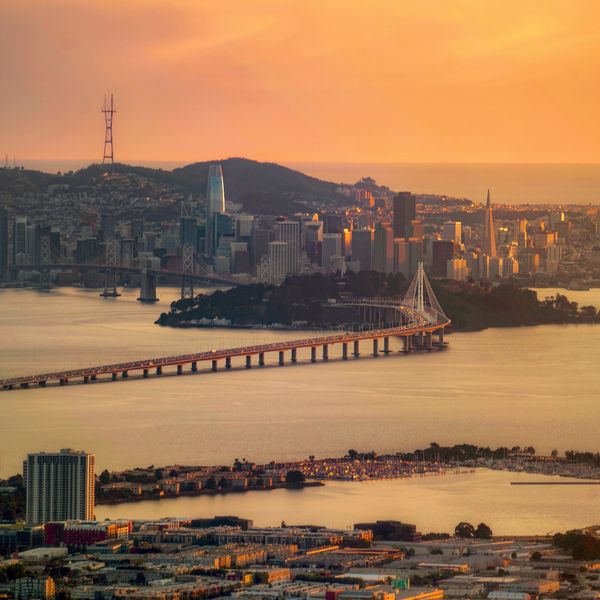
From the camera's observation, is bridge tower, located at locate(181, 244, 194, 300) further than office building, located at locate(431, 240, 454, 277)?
No

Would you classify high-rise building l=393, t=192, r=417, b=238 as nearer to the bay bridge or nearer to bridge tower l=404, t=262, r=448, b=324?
the bay bridge

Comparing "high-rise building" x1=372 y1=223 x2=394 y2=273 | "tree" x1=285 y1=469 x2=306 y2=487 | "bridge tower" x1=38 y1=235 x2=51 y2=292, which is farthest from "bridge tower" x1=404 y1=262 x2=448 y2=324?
"tree" x1=285 y1=469 x2=306 y2=487

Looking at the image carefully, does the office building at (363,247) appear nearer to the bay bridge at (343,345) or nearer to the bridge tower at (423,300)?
the bay bridge at (343,345)

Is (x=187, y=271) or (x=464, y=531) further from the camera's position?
(x=187, y=271)

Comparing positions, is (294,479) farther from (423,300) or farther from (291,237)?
(291,237)

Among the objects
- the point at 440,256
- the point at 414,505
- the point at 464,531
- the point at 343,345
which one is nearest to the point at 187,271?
the point at 440,256

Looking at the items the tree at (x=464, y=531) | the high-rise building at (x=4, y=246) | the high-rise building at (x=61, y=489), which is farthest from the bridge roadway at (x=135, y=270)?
the tree at (x=464, y=531)

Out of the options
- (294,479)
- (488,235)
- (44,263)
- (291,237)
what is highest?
(488,235)
